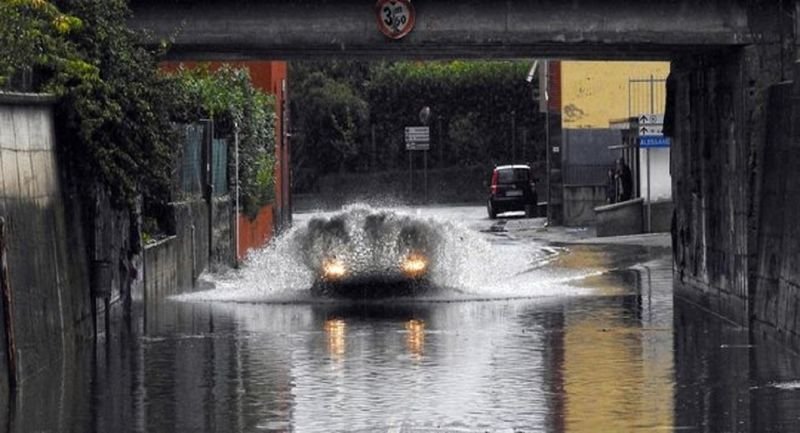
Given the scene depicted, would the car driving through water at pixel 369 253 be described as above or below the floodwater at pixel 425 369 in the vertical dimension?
above

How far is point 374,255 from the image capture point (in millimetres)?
31312

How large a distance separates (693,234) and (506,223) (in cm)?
3006

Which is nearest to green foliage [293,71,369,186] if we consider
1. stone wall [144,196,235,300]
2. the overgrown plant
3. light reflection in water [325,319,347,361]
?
stone wall [144,196,235,300]

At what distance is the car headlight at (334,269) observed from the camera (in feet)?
103

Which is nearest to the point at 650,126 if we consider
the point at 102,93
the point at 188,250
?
the point at 188,250

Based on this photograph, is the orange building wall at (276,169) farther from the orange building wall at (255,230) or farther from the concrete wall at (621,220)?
the concrete wall at (621,220)

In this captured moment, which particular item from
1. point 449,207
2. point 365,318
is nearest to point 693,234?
point 365,318

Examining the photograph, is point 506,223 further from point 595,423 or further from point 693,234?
point 595,423

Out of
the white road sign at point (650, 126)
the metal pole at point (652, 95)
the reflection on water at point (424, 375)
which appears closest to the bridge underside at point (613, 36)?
the reflection on water at point (424, 375)

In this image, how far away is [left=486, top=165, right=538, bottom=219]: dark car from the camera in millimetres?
66938

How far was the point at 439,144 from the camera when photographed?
8450cm

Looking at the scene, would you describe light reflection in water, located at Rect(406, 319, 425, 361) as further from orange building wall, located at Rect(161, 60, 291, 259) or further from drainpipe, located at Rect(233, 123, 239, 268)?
orange building wall, located at Rect(161, 60, 291, 259)

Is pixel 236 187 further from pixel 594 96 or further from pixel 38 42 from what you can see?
pixel 38 42

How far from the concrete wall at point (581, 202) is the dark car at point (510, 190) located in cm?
715
